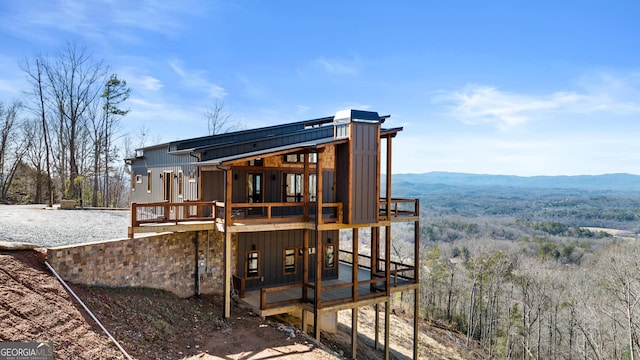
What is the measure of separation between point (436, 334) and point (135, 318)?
21562 mm

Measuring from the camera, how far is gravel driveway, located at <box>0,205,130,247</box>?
11.9 m

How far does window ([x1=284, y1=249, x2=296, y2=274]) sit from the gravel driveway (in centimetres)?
579

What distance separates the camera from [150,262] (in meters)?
10.9

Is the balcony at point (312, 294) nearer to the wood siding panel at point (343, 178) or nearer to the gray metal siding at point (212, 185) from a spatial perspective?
the wood siding panel at point (343, 178)

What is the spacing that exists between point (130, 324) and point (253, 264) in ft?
16.1

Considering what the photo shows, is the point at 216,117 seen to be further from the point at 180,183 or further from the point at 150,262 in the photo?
the point at 150,262

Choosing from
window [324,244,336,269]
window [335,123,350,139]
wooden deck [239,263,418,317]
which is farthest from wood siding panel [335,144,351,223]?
window [324,244,336,269]

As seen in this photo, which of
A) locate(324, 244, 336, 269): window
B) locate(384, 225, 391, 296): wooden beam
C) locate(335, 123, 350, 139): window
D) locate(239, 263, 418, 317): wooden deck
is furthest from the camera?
locate(324, 244, 336, 269): window

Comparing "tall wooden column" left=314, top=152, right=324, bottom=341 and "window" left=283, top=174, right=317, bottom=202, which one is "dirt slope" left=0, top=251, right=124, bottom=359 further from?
"window" left=283, top=174, right=317, bottom=202

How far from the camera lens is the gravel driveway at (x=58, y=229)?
1191cm

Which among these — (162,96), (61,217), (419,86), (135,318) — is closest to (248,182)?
(135,318)

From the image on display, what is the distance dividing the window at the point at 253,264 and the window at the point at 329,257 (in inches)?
109

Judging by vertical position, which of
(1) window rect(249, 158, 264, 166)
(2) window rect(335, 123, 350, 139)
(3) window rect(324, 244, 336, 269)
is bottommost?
(3) window rect(324, 244, 336, 269)

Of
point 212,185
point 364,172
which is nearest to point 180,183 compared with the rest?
point 212,185
